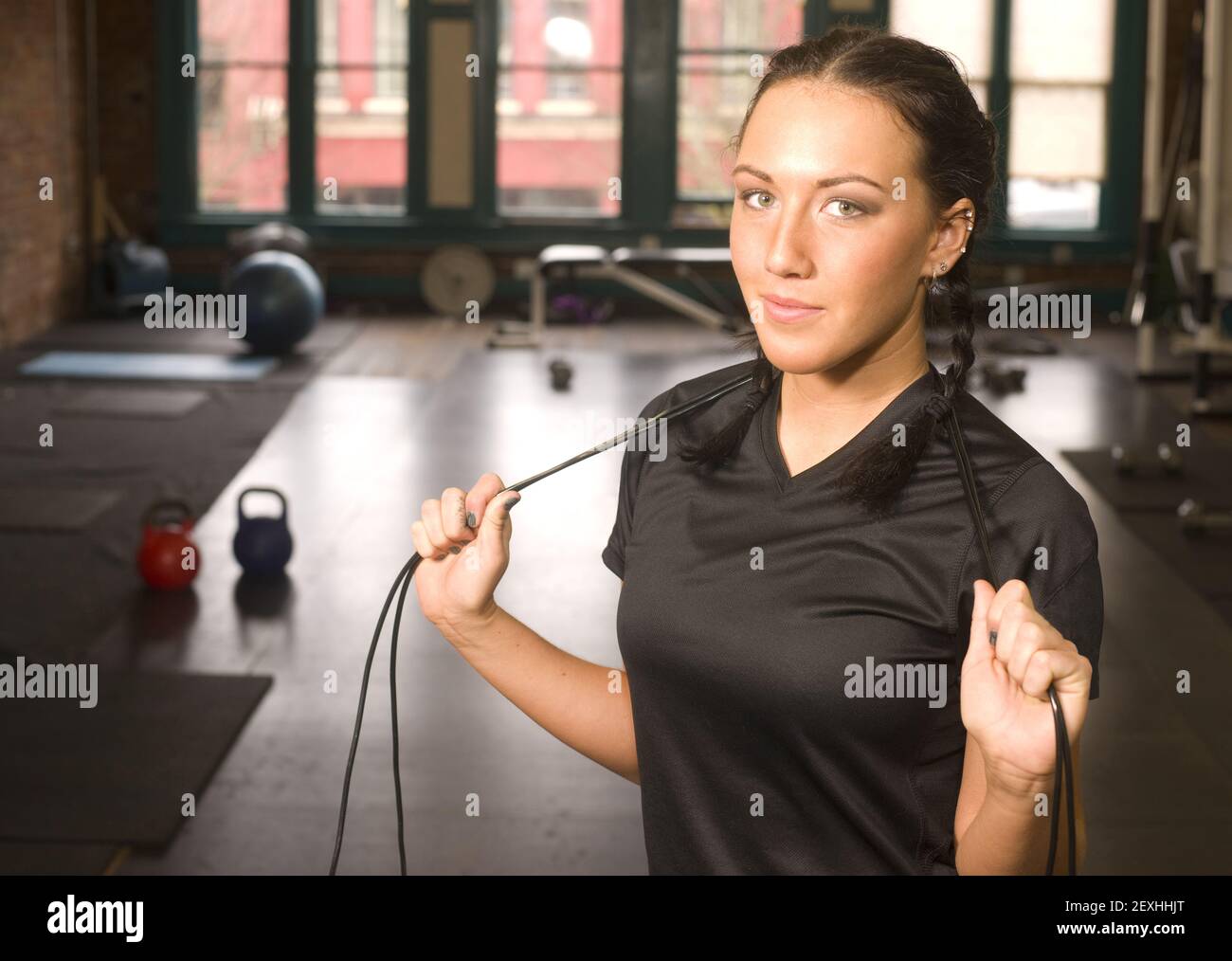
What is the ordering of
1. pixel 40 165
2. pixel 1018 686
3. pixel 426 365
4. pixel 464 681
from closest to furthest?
1. pixel 1018 686
2. pixel 464 681
3. pixel 426 365
4. pixel 40 165

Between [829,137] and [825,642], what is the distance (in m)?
0.44

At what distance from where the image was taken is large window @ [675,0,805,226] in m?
11.6

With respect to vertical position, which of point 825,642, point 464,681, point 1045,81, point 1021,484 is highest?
point 1045,81

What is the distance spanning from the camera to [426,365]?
9.70m

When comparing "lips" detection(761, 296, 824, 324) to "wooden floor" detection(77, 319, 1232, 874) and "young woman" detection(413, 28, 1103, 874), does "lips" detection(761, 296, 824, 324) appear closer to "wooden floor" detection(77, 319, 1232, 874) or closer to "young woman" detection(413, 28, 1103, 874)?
"young woman" detection(413, 28, 1103, 874)

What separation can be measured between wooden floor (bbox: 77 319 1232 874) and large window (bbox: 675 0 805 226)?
13.2 feet

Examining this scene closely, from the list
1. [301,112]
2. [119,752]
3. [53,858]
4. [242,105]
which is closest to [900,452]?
[53,858]

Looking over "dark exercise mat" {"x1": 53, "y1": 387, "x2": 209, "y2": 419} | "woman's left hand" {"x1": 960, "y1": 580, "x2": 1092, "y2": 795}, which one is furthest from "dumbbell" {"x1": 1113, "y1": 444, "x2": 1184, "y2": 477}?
"woman's left hand" {"x1": 960, "y1": 580, "x2": 1092, "y2": 795}

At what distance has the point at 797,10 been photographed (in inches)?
459

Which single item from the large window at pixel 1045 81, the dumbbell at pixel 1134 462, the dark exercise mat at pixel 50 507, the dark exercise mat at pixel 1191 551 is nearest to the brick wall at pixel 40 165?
the dark exercise mat at pixel 50 507

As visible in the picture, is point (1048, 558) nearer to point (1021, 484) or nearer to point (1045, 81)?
point (1021, 484)

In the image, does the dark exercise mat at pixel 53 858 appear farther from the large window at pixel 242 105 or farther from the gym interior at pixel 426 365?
the large window at pixel 242 105

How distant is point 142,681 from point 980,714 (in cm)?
363

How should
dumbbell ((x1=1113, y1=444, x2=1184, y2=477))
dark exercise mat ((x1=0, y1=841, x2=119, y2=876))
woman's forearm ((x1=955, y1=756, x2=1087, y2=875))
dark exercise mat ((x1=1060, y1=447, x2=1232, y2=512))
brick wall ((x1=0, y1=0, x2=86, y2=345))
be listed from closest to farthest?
woman's forearm ((x1=955, y1=756, x2=1087, y2=875)) → dark exercise mat ((x1=0, y1=841, x2=119, y2=876)) → dark exercise mat ((x1=1060, y1=447, x2=1232, y2=512)) → dumbbell ((x1=1113, y1=444, x2=1184, y2=477)) → brick wall ((x1=0, y1=0, x2=86, y2=345))
